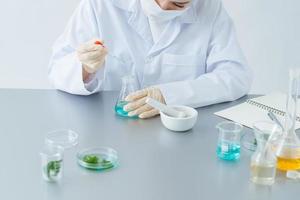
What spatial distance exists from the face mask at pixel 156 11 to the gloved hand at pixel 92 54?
10.7 inches

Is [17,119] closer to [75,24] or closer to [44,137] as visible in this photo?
[44,137]

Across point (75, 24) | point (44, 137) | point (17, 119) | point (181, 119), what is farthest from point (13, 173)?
point (75, 24)

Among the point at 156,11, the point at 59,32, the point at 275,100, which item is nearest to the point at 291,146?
the point at 275,100

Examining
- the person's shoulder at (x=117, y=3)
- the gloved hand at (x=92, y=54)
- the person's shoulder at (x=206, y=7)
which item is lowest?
the gloved hand at (x=92, y=54)

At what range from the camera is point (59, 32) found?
8.21 feet

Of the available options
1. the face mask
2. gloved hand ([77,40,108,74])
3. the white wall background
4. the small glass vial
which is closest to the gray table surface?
the small glass vial

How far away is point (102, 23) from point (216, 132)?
1.94 ft

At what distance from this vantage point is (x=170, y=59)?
1.59m

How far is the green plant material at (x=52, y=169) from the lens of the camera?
953 millimetres

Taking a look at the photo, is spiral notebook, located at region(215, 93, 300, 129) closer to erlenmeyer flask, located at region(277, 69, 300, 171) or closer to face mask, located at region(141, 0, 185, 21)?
erlenmeyer flask, located at region(277, 69, 300, 171)

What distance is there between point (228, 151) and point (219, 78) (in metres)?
0.45

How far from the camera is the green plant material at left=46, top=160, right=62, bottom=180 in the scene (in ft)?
3.13

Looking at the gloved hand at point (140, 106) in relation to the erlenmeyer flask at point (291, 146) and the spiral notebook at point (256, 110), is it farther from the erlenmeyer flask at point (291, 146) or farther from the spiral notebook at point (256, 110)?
the erlenmeyer flask at point (291, 146)

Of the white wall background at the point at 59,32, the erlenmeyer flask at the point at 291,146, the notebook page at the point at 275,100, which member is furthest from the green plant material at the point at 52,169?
the white wall background at the point at 59,32
